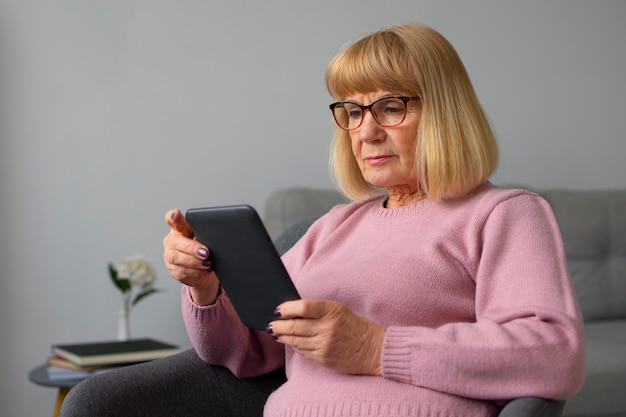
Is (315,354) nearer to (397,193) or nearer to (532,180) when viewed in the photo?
(397,193)

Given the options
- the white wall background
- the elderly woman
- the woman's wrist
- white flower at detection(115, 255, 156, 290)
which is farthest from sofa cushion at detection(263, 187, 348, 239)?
the woman's wrist

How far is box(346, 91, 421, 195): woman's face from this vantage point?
1.52 meters

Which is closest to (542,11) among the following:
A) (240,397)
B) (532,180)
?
(532,180)

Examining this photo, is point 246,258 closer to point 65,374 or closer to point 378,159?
point 378,159

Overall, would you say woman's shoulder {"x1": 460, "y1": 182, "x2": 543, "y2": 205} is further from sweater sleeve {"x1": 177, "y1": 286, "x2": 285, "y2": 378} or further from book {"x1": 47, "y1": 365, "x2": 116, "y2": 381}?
book {"x1": 47, "y1": 365, "x2": 116, "y2": 381}

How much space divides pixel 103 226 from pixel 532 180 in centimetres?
166

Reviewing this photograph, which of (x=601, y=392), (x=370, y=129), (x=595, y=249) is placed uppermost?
(x=370, y=129)

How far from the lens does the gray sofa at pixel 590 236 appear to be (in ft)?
9.32

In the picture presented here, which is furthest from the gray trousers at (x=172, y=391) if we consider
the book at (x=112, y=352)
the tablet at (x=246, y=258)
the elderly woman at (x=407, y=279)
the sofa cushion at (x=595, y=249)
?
the sofa cushion at (x=595, y=249)

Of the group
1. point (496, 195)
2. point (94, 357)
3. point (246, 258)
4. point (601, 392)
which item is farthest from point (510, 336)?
point (94, 357)

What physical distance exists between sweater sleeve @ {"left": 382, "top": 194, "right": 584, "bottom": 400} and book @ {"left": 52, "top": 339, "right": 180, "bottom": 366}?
4.34 ft

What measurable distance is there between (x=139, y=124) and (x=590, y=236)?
1580 millimetres

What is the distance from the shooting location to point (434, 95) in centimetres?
148

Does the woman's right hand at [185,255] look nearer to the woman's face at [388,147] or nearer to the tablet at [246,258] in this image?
the tablet at [246,258]
